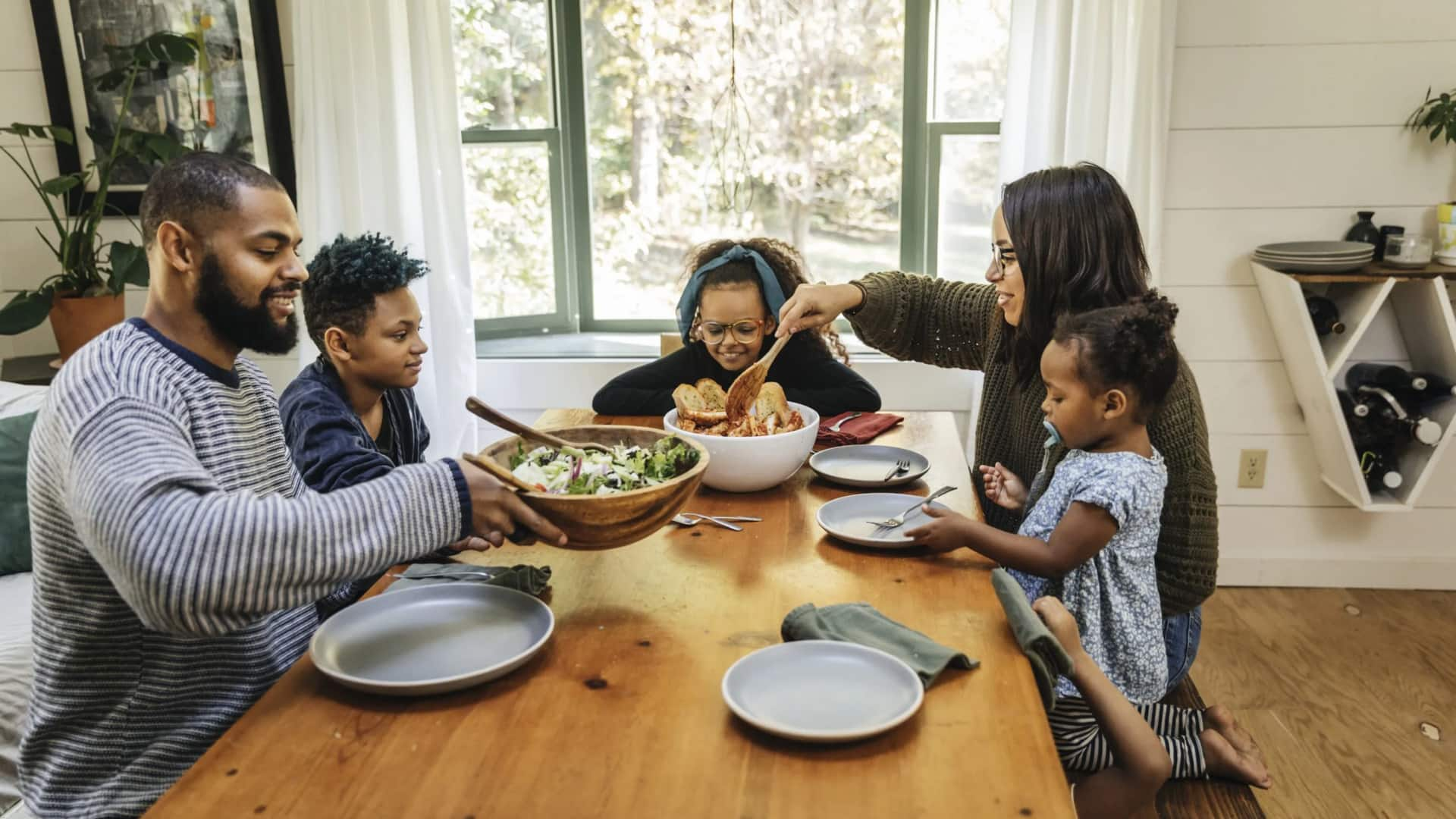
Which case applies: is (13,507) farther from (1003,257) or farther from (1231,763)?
(1231,763)

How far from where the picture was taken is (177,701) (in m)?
1.28

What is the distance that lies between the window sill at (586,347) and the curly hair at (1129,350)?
1.72m

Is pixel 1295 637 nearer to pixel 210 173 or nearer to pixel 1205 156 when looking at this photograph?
pixel 1205 156

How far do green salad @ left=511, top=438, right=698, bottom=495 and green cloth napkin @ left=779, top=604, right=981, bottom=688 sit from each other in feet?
0.83

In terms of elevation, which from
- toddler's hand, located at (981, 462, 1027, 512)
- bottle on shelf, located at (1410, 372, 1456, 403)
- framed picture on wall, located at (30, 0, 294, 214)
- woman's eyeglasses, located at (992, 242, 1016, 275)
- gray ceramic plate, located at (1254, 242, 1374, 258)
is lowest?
bottle on shelf, located at (1410, 372, 1456, 403)

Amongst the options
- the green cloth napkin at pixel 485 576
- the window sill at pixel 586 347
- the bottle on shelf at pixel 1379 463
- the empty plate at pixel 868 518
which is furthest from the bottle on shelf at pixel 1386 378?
the green cloth napkin at pixel 485 576

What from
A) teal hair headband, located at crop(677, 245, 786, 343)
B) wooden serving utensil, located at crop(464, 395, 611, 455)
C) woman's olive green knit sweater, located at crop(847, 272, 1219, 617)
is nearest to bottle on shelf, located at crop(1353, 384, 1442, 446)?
woman's olive green knit sweater, located at crop(847, 272, 1219, 617)

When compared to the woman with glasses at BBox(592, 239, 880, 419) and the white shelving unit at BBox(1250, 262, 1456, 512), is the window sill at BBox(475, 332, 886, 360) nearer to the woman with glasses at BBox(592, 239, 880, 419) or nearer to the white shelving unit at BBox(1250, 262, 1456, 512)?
the woman with glasses at BBox(592, 239, 880, 419)

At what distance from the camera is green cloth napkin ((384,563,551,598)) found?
1.38 meters

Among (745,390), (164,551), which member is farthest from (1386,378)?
(164,551)

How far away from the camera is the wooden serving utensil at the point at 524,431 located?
1490 mm

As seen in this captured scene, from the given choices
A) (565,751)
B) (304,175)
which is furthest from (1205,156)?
(565,751)

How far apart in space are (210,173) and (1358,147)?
293 centimetres

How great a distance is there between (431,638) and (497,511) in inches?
6.6
